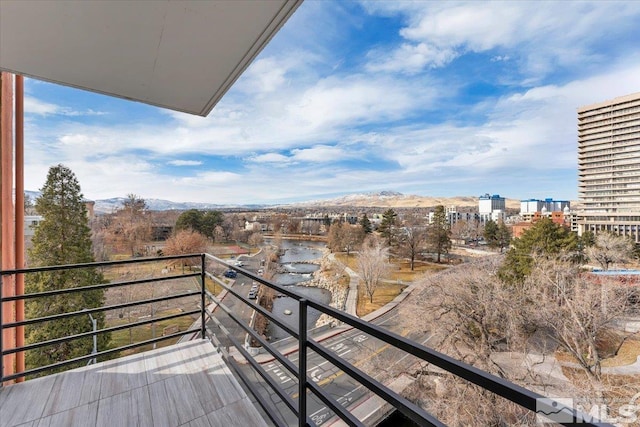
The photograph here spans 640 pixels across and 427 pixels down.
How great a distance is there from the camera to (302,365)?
3.37 feet

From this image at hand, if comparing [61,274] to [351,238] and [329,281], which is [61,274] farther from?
[351,238]

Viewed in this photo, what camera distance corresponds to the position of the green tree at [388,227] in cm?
1637

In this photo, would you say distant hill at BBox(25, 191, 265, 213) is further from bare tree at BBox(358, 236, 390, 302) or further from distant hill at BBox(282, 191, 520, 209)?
bare tree at BBox(358, 236, 390, 302)

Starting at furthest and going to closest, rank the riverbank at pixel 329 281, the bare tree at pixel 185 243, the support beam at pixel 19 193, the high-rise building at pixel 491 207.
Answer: the high-rise building at pixel 491 207, the riverbank at pixel 329 281, the bare tree at pixel 185 243, the support beam at pixel 19 193

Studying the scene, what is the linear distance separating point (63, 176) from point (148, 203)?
266 cm

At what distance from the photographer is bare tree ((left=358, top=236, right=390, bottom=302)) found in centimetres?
1378

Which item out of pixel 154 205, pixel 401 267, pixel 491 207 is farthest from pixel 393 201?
pixel 154 205

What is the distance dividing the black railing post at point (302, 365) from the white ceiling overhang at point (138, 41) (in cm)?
116

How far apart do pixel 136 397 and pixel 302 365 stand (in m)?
1.15

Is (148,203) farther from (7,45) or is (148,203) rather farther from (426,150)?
(426,150)

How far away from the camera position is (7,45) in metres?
1.31

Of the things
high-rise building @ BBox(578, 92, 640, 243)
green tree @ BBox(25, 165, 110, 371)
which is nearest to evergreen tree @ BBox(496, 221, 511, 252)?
high-rise building @ BBox(578, 92, 640, 243)

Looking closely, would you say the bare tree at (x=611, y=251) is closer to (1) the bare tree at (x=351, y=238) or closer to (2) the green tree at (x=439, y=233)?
(2) the green tree at (x=439, y=233)

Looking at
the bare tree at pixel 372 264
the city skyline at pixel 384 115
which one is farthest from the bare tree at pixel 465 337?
the city skyline at pixel 384 115
